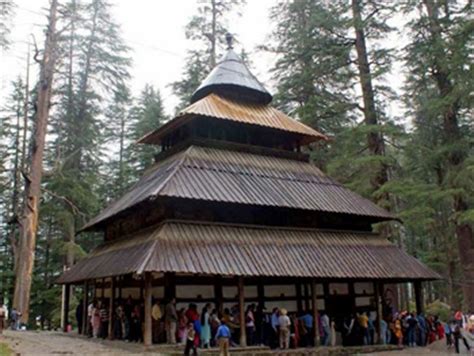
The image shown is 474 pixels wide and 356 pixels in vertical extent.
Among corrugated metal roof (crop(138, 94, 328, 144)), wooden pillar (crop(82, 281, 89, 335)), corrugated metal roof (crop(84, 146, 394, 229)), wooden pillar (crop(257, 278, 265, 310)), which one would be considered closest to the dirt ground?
wooden pillar (crop(257, 278, 265, 310))

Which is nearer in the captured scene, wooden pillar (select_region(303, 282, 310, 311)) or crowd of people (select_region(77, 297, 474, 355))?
crowd of people (select_region(77, 297, 474, 355))

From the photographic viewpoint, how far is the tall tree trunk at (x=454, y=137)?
21.3 metres

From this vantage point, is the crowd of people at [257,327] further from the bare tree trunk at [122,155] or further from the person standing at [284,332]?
the bare tree trunk at [122,155]

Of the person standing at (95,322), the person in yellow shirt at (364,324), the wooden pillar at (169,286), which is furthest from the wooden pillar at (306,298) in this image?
the person standing at (95,322)

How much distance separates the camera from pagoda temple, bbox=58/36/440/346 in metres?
15.0

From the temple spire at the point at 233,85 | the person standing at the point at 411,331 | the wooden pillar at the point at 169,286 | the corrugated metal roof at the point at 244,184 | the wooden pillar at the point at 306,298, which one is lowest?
the person standing at the point at 411,331

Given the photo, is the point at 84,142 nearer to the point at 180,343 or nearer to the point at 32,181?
the point at 32,181

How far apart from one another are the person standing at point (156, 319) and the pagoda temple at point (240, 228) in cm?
68

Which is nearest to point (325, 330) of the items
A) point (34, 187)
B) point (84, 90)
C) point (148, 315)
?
point (148, 315)

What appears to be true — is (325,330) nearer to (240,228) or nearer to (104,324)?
(240,228)

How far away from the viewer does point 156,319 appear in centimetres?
1517

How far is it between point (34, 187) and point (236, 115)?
9.88m

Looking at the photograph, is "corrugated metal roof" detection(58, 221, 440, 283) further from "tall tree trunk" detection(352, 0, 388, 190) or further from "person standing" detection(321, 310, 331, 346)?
"tall tree trunk" detection(352, 0, 388, 190)

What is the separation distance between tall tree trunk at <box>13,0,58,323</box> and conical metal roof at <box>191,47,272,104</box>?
7112mm
